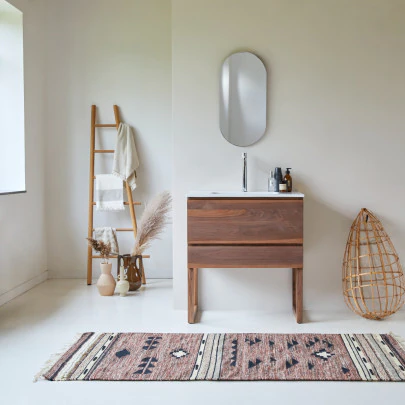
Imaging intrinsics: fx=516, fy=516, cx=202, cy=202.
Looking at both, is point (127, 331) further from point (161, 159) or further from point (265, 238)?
point (161, 159)

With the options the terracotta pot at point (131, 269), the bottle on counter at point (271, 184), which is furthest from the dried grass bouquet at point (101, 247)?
the bottle on counter at point (271, 184)

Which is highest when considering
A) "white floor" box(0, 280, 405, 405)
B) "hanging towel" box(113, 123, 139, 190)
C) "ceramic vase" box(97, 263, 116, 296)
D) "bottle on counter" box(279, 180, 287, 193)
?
"hanging towel" box(113, 123, 139, 190)

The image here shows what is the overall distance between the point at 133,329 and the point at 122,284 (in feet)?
2.93

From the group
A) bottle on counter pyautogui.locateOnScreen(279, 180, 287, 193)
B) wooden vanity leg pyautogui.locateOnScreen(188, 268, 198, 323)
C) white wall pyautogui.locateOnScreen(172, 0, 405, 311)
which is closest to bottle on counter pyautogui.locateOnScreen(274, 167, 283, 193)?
bottle on counter pyautogui.locateOnScreen(279, 180, 287, 193)

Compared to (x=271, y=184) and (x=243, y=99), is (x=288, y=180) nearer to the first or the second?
(x=271, y=184)

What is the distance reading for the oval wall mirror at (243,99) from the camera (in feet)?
11.8

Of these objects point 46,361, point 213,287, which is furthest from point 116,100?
point 46,361

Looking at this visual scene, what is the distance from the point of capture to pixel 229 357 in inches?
106

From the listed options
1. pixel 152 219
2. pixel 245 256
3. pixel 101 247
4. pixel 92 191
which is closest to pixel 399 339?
pixel 245 256

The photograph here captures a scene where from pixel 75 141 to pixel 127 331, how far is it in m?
2.20

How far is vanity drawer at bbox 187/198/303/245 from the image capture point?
3.27 metres

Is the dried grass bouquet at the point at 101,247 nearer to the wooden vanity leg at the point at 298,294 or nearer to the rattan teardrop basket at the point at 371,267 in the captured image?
the wooden vanity leg at the point at 298,294

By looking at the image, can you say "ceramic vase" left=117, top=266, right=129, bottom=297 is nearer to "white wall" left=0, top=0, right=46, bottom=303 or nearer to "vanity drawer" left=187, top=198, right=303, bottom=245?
"white wall" left=0, top=0, right=46, bottom=303

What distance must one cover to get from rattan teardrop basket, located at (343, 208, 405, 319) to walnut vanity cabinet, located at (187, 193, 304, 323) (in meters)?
0.55
